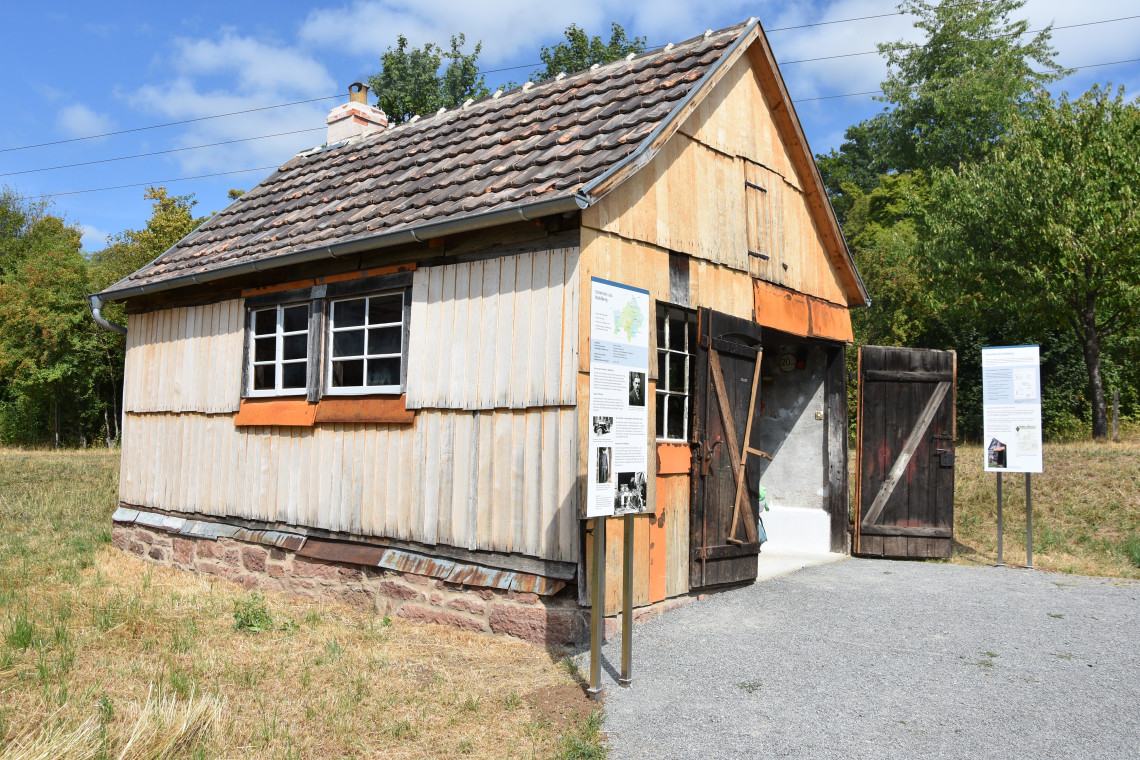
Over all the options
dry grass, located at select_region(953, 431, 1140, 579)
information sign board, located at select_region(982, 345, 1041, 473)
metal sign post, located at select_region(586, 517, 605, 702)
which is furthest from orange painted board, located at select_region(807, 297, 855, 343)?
metal sign post, located at select_region(586, 517, 605, 702)

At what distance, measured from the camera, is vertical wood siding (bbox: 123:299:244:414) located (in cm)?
891

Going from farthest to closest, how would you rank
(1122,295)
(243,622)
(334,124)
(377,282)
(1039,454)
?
(1122,295) → (334,124) → (1039,454) → (377,282) → (243,622)

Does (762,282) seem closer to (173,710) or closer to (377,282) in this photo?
(377,282)

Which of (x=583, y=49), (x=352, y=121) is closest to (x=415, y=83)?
(x=583, y=49)

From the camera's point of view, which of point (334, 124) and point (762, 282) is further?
point (334, 124)

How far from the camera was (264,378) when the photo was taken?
28.7 feet

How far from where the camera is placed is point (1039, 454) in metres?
8.83

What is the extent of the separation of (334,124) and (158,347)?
159 inches

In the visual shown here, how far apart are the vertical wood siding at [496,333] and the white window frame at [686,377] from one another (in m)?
1.15

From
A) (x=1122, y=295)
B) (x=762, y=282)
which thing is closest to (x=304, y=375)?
(x=762, y=282)

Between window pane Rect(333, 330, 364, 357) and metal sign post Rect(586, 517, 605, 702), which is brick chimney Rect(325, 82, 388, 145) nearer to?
window pane Rect(333, 330, 364, 357)

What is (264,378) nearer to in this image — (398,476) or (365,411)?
(365,411)

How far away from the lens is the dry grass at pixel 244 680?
13.6 ft

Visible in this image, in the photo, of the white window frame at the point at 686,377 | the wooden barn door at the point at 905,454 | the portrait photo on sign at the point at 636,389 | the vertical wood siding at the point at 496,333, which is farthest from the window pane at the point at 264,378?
the wooden barn door at the point at 905,454
